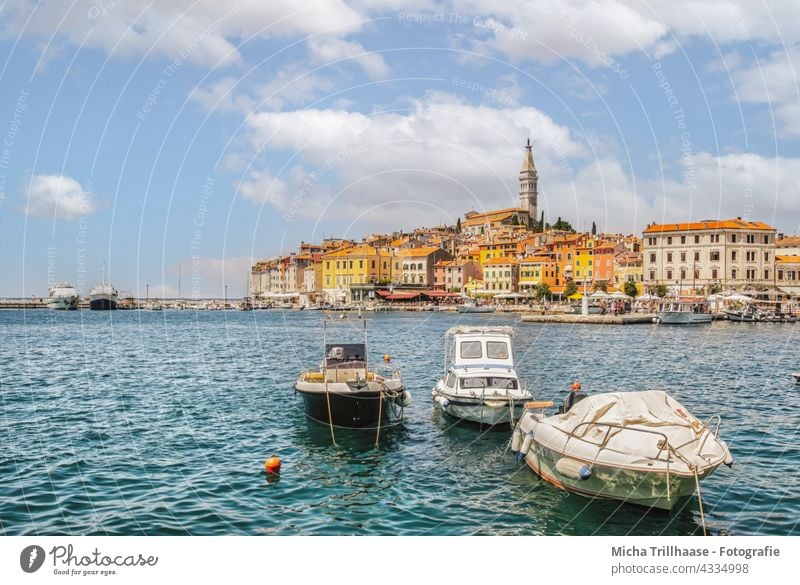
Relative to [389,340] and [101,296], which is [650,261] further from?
[101,296]

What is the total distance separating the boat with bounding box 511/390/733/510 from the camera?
40.4ft

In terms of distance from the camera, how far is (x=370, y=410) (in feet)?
64.6

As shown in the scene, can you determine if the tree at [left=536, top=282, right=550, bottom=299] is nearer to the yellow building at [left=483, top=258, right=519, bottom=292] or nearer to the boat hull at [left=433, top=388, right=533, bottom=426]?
the yellow building at [left=483, top=258, right=519, bottom=292]

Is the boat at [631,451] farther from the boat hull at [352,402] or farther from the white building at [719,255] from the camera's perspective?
the white building at [719,255]

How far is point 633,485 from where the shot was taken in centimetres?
1259

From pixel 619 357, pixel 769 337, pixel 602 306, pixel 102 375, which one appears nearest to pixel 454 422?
pixel 102 375

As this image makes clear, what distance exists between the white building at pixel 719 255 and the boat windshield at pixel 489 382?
305ft

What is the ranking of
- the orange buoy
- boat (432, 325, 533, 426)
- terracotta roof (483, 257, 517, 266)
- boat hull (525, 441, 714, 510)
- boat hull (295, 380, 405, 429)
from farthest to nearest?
terracotta roof (483, 257, 517, 266), boat (432, 325, 533, 426), boat hull (295, 380, 405, 429), the orange buoy, boat hull (525, 441, 714, 510)

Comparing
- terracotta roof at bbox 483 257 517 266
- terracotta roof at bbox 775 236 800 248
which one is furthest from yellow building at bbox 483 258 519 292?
terracotta roof at bbox 775 236 800 248

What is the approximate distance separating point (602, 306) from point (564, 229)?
245 feet

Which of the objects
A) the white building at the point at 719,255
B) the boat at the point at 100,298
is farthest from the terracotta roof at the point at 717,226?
the boat at the point at 100,298

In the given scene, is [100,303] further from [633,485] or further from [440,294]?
[633,485]

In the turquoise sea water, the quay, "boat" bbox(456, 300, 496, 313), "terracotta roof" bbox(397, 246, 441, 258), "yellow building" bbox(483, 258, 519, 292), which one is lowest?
the turquoise sea water

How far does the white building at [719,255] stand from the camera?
4097 inches
